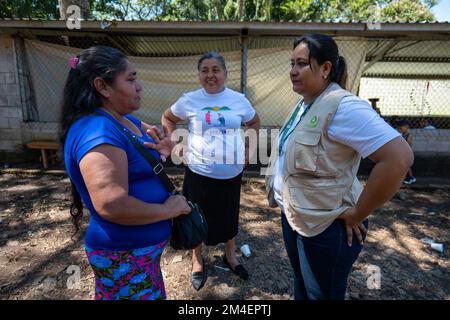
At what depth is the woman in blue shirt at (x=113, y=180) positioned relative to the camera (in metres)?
1.06

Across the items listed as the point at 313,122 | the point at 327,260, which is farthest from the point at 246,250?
the point at 313,122

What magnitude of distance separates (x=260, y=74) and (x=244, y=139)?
12.5ft

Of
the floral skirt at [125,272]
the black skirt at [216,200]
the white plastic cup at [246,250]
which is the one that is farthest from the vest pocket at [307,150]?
the white plastic cup at [246,250]

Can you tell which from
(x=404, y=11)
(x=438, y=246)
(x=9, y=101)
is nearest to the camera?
(x=438, y=246)

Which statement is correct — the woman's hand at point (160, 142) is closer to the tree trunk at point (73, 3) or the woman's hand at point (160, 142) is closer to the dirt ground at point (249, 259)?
the dirt ground at point (249, 259)

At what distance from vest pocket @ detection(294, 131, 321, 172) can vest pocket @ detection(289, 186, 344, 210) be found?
113mm

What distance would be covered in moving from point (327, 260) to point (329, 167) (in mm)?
464

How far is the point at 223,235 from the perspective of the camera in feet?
8.46

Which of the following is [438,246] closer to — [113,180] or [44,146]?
[113,180]

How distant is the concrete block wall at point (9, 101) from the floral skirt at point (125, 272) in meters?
5.82

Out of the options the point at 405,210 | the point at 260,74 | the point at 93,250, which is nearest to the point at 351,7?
the point at 260,74

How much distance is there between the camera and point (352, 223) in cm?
136

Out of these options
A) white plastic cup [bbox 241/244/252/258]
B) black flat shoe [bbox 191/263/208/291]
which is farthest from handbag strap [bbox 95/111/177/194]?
white plastic cup [bbox 241/244/252/258]

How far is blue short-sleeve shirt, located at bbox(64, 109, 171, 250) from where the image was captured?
3.58ft
